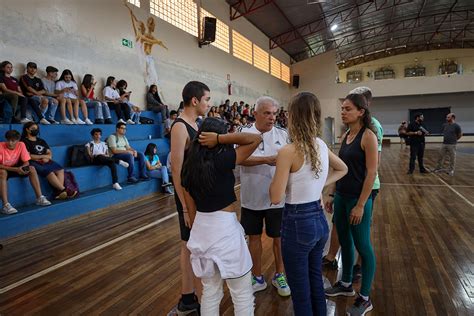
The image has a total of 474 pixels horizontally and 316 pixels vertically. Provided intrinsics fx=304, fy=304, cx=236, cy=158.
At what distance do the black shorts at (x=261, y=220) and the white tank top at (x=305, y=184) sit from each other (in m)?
0.72

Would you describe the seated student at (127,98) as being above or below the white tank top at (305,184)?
above

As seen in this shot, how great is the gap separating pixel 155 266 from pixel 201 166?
187 cm

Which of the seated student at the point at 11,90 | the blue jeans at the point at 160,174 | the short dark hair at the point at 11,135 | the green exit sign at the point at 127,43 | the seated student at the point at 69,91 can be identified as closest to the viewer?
the short dark hair at the point at 11,135

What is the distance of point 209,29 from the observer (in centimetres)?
1000

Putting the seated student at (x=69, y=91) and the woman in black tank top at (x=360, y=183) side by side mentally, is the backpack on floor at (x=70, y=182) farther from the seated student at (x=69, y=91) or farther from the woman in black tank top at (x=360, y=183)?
the woman in black tank top at (x=360, y=183)

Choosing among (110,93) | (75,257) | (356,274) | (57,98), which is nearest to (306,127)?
(356,274)

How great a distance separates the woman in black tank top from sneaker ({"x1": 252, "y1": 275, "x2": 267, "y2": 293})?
2.16ft

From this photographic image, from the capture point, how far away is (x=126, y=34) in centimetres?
744

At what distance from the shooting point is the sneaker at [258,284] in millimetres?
2383

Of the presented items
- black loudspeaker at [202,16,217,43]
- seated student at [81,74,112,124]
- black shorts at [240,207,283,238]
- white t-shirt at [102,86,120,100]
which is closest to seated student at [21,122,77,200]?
seated student at [81,74,112,124]

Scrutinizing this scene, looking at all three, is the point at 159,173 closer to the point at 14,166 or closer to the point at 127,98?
the point at 127,98

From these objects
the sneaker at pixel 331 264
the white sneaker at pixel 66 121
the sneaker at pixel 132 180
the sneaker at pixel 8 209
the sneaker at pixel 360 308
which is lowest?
the sneaker at pixel 331 264

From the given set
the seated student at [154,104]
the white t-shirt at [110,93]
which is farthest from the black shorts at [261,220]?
the seated student at [154,104]

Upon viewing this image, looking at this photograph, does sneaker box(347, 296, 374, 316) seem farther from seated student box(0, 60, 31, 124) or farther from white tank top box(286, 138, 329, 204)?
seated student box(0, 60, 31, 124)
